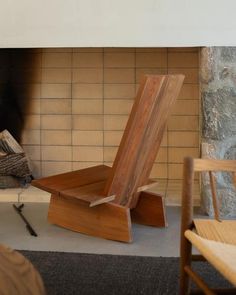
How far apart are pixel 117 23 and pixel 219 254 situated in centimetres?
188

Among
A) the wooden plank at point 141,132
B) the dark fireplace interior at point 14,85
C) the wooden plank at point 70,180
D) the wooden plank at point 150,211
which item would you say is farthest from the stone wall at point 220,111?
the dark fireplace interior at point 14,85

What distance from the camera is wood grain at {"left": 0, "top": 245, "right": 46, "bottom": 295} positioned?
0.86 metres

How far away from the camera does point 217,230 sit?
1.47 meters

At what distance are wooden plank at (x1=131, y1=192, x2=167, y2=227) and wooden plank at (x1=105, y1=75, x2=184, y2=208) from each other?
289 mm

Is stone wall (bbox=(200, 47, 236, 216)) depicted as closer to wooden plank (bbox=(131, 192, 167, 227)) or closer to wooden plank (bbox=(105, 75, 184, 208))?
wooden plank (bbox=(131, 192, 167, 227))

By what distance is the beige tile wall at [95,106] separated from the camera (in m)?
3.35

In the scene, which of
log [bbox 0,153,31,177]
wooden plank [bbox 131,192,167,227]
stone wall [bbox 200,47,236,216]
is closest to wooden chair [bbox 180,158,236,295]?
wooden plank [bbox 131,192,167,227]

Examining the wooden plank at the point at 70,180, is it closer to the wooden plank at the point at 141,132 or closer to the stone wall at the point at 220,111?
the wooden plank at the point at 141,132

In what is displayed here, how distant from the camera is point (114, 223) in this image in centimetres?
237

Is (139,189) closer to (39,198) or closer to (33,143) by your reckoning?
(39,198)

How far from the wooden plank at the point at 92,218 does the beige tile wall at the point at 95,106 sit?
0.94 m

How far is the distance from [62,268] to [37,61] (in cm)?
195

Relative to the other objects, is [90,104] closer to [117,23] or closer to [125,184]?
[117,23]

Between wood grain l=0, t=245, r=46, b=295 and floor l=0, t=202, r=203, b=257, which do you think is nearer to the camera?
wood grain l=0, t=245, r=46, b=295
